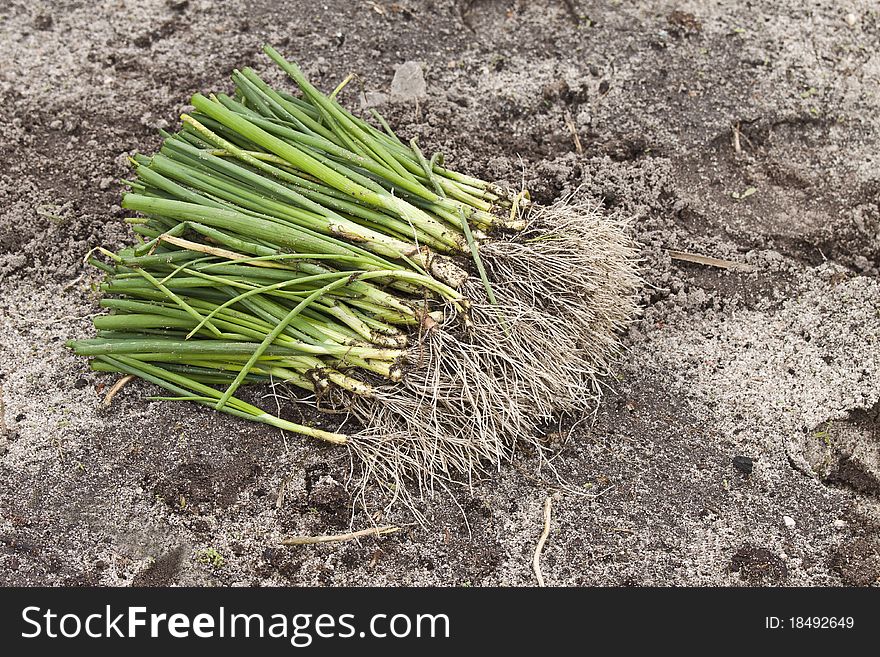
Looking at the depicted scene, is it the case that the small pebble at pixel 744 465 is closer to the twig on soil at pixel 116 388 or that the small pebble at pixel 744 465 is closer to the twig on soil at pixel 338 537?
the twig on soil at pixel 338 537

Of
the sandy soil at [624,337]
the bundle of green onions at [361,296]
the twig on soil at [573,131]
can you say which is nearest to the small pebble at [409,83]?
the sandy soil at [624,337]

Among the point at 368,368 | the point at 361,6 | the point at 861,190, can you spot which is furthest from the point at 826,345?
the point at 361,6

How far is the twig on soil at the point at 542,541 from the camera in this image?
2.06m

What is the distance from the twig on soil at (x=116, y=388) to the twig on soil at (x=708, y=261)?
159cm

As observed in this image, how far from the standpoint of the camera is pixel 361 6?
323 cm

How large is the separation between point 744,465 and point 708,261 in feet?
2.21

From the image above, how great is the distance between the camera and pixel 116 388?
2336mm

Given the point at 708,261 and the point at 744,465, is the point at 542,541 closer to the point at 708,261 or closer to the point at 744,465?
the point at 744,465

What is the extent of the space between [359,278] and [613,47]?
1.54m

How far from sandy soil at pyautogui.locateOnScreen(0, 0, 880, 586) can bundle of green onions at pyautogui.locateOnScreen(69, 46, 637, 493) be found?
0.14m

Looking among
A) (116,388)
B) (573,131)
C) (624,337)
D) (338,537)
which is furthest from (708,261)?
(116,388)

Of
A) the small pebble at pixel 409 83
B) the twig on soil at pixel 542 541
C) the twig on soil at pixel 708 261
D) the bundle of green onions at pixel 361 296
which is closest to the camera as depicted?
the twig on soil at pixel 542 541

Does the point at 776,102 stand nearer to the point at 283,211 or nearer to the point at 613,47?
the point at 613,47

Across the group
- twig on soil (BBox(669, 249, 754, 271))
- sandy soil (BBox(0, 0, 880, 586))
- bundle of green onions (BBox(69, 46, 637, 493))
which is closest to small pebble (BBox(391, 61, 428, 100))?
sandy soil (BBox(0, 0, 880, 586))
